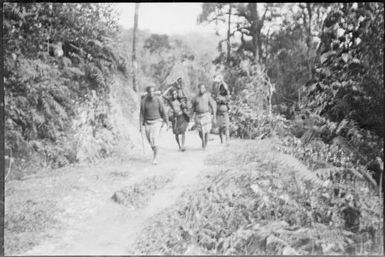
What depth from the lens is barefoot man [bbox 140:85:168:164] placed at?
3.68 metres

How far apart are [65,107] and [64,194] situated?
926 mm

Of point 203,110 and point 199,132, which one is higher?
point 203,110

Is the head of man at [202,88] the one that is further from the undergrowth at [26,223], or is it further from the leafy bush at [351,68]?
the undergrowth at [26,223]

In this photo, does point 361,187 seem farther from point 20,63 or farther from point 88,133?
point 20,63

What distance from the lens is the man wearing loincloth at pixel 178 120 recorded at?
11.9 ft

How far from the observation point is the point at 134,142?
12.4 feet

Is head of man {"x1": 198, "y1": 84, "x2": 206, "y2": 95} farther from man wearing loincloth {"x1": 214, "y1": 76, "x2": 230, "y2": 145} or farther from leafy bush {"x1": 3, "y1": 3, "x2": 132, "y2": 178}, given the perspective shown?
leafy bush {"x1": 3, "y1": 3, "x2": 132, "y2": 178}

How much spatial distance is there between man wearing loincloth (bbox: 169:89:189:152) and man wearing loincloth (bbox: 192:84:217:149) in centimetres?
12

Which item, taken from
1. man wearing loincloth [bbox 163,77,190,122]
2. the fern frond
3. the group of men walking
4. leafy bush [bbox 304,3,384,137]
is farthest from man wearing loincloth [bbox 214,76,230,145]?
leafy bush [bbox 304,3,384,137]

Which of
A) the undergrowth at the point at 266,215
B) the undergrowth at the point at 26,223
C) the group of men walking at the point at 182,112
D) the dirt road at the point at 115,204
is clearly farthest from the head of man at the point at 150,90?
the undergrowth at the point at 26,223

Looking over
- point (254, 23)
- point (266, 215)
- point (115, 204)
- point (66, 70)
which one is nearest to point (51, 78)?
point (66, 70)

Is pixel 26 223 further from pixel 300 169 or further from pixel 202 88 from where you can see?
pixel 300 169

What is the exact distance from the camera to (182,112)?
369 cm

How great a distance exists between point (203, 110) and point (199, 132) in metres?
0.20
